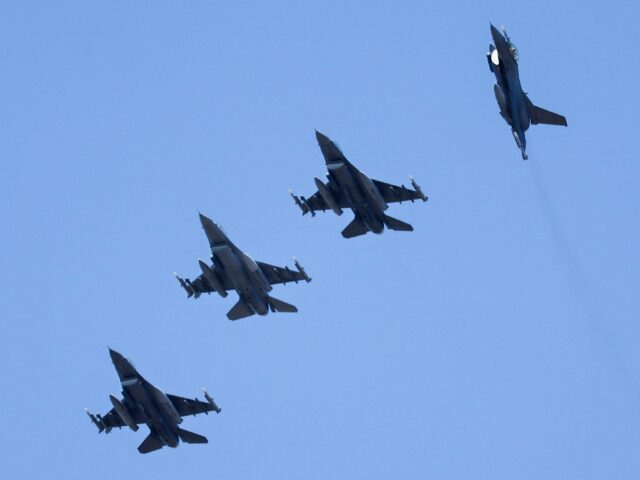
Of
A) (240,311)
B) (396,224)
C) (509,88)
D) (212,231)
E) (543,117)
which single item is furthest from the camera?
(240,311)

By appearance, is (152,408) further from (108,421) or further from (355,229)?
(355,229)

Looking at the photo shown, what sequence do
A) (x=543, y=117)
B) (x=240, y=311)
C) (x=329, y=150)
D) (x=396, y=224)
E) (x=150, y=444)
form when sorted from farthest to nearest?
(x=150, y=444) < (x=240, y=311) < (x=396, y=224) < (x=543, y=117) < (x=329, y=150)

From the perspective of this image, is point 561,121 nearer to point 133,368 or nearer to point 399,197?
point 399,197

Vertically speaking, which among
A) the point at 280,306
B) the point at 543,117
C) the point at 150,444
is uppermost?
the point at 543,117

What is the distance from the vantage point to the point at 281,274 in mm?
97125

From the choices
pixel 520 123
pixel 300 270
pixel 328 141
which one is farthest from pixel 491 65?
pixel 300 270

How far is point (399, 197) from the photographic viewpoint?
9369cm

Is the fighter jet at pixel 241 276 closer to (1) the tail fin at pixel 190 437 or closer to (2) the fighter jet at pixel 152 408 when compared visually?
(2) the fighter jet at pixel 152 408

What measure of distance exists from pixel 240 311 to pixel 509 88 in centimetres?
2261

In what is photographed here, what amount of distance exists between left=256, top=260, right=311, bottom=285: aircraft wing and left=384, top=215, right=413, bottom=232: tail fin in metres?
6.76

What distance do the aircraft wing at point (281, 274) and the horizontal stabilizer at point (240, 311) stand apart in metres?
2.40

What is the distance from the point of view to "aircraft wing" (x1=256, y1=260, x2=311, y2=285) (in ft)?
318

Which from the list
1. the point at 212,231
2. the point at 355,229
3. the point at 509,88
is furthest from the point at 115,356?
the point at 509,88

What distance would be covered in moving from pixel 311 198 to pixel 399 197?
6341 millimetres
